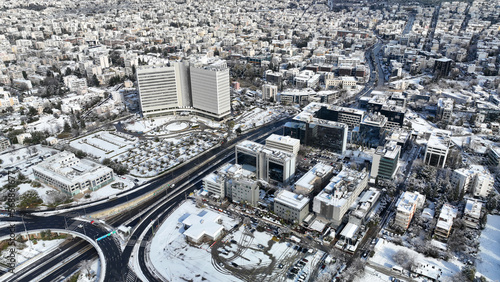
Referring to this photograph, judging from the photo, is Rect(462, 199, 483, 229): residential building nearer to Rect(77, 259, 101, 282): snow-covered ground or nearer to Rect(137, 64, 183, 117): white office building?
Rect(77, 259, 101, 282): snow-covered ground

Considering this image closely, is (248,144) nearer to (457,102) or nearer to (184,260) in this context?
(184,260)

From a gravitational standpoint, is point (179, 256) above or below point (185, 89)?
below

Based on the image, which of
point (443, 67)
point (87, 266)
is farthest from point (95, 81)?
point (443, 67)

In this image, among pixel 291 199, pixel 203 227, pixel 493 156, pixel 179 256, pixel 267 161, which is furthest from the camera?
pixel 493 156

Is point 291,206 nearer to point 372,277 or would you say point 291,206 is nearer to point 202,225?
point 202,225

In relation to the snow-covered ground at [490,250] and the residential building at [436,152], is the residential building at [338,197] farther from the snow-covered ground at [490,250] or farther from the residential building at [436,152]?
the residential building at [436,152]
